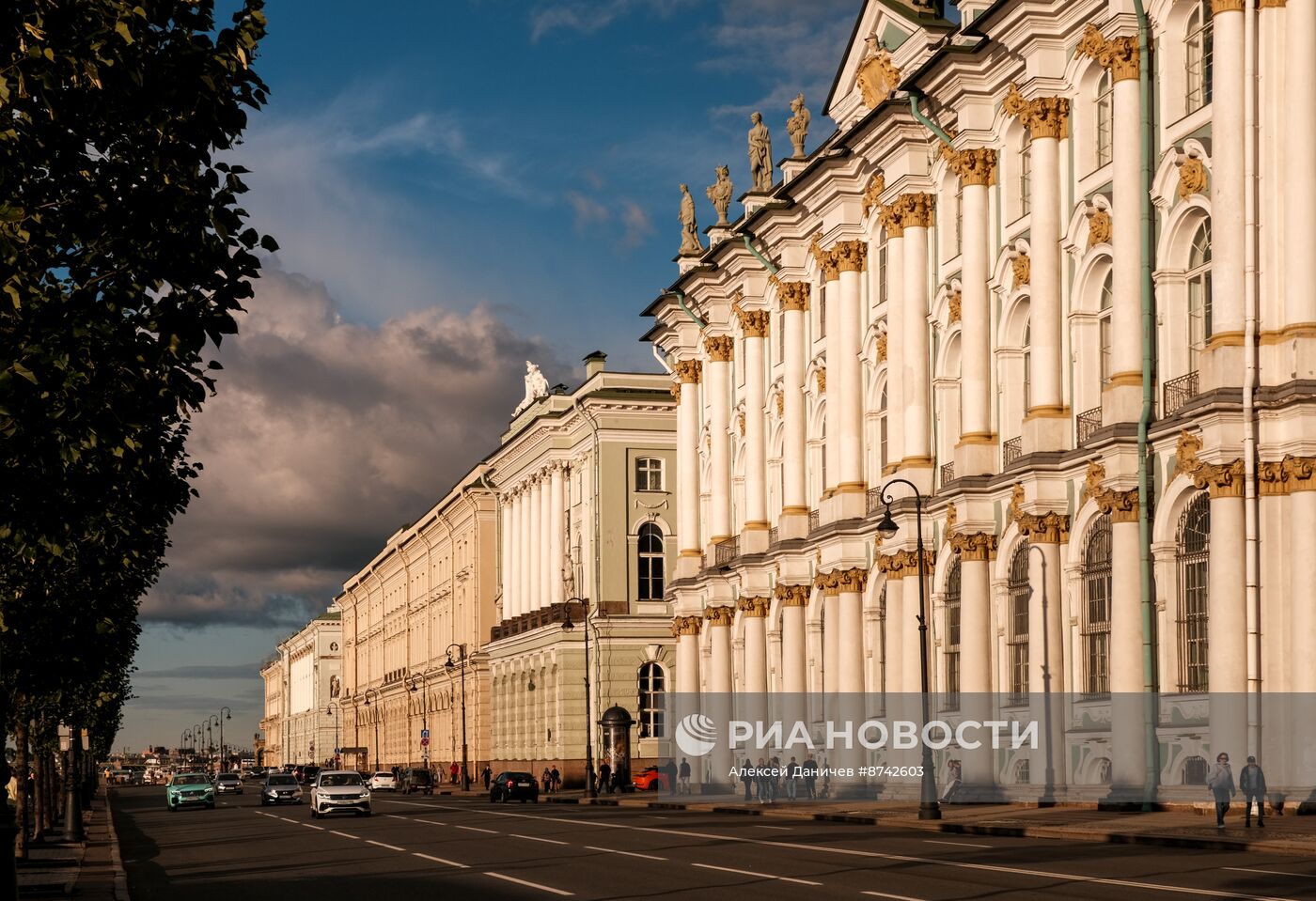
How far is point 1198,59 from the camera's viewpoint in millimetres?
40906

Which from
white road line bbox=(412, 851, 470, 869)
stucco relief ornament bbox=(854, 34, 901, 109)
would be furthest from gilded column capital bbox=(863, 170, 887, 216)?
white road line bbox=(412, 851, 470, 869)

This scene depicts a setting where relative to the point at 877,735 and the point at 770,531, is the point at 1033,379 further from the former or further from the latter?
the point at 770,531

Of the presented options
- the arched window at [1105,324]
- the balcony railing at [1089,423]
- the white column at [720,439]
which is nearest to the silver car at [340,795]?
the white column at [720,439]

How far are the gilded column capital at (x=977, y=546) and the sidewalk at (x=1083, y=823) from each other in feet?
20.3

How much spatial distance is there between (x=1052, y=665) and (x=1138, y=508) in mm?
5582

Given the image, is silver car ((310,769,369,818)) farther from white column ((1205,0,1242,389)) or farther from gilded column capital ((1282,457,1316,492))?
gilded column capital ((1282,457,1316,492))

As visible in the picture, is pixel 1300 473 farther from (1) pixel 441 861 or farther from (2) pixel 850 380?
(2) pixel 850 380

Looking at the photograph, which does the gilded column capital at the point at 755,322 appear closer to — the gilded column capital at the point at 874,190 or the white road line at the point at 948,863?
the gilded column capital at the point at 874,190

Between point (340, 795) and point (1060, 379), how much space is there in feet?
86.3

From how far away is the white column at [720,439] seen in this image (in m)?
74.1

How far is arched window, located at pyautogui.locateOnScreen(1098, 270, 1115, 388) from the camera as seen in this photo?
44531 mm

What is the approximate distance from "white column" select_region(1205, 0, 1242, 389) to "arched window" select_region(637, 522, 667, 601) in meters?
59.0

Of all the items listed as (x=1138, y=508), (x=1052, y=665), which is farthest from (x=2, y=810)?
(x=1052, y=665)

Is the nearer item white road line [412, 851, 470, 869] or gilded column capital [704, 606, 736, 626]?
white road line [412, 851, 470, 869]
